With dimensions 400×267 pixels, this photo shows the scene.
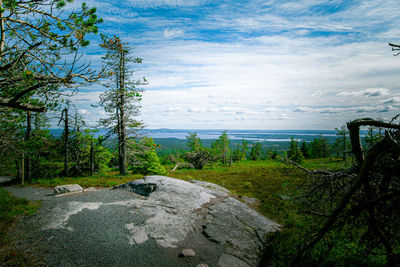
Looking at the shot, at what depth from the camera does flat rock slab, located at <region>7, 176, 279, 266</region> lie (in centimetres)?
545

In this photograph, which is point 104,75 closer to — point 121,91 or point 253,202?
point 253,202

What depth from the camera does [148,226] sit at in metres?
7.06

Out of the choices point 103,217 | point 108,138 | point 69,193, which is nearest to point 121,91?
point 108,138

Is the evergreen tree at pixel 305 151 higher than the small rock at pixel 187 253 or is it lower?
lower

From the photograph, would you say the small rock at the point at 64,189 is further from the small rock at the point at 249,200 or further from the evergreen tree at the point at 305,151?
the evergreen tree at the point at 305,151

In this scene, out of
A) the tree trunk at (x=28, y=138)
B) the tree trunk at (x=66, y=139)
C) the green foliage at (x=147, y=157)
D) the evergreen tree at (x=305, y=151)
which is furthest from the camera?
the evergreen tree at (x=305, y=151)

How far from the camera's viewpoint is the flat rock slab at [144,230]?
5449 millimetres

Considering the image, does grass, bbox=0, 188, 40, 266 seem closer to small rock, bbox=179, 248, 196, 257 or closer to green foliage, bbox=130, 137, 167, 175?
small rock, bbox=179, 248, 196, 257

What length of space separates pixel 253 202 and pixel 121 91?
15.3 m

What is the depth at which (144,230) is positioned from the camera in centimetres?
678

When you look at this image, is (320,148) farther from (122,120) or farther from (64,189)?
(64,189)

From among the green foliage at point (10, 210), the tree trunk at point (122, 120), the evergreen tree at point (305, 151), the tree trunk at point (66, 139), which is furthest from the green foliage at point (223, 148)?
the evergreen tree at point (305, 151)

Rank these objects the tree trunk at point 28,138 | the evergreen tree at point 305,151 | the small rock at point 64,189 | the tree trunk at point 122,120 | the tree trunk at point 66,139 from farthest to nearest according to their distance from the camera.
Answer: the evergreen tree at point 305,151
the tree trunk at point 66,139
the tree trunk at point 122,120
the tree trunk at point 28,138
the small rock at point 64,189

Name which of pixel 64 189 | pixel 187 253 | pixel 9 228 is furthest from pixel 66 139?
pixel 187 253
